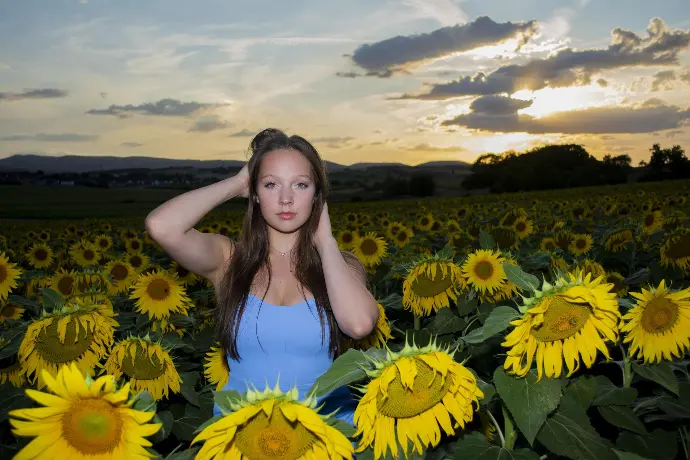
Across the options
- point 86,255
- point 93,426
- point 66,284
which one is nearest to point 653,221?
point 66,284

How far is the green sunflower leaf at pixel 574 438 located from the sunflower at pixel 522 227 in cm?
800

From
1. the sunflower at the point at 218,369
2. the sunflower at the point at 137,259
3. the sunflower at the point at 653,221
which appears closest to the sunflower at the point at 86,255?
the sunflower at the point at 137,259

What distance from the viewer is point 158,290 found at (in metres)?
5.23

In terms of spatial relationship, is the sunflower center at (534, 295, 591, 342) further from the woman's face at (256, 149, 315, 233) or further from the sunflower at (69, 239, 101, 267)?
the sunflower at (69, 239, 101, 267)

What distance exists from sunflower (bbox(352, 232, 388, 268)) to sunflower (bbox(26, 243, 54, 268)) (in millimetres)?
5347

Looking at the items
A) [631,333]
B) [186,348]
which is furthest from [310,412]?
[186,348]

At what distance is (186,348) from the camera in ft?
14.6

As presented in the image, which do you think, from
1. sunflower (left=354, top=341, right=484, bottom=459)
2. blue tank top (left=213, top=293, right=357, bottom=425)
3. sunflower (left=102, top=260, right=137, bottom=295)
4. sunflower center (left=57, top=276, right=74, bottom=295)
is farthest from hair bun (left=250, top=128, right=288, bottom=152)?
sunflower (left=102, top=260, right=137, bottom=295)

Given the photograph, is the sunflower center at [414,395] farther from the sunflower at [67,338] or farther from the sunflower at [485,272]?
the sunflower at [485,272]

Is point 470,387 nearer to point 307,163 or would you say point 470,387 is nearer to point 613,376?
point 307,163

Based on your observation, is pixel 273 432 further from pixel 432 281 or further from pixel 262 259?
pixel 432 281

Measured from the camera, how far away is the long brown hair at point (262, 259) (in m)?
3.62

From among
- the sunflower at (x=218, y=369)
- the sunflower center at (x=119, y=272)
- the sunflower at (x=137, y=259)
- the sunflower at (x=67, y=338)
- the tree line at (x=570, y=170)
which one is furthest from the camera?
the tree line at (x=570, y=170)

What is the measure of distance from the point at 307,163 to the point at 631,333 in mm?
1855
